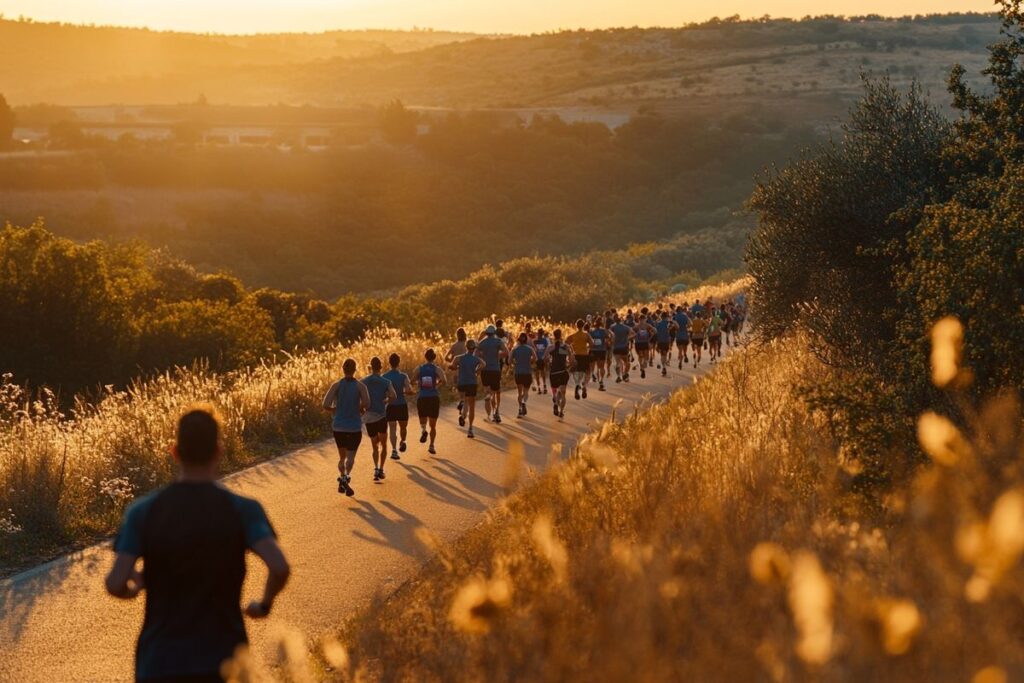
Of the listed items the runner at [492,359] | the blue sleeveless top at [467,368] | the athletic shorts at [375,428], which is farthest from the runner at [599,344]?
the athletic shorts at [375,428]

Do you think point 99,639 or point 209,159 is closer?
point 99,639

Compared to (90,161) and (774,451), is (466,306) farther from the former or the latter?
(90,161)

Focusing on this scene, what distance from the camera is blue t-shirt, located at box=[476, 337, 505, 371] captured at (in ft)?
73.9

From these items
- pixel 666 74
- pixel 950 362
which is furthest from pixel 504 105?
pixel 950 362

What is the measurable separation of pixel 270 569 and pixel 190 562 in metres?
0.37

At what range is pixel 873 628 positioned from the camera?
469cm

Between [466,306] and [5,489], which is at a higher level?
[5,489]

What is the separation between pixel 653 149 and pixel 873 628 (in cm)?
11084

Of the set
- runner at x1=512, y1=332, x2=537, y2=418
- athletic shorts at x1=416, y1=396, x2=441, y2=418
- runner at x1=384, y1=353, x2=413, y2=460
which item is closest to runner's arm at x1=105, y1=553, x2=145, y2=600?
runner at x1=384, y1=353, x2=413, y2=460

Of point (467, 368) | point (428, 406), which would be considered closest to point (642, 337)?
point (467, 368)

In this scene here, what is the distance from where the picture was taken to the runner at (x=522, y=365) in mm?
23984

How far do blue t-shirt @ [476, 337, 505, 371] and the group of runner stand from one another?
0.02 meters

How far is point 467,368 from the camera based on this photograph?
70.4 ft

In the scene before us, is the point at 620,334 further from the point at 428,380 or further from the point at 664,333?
the point at 428,380
